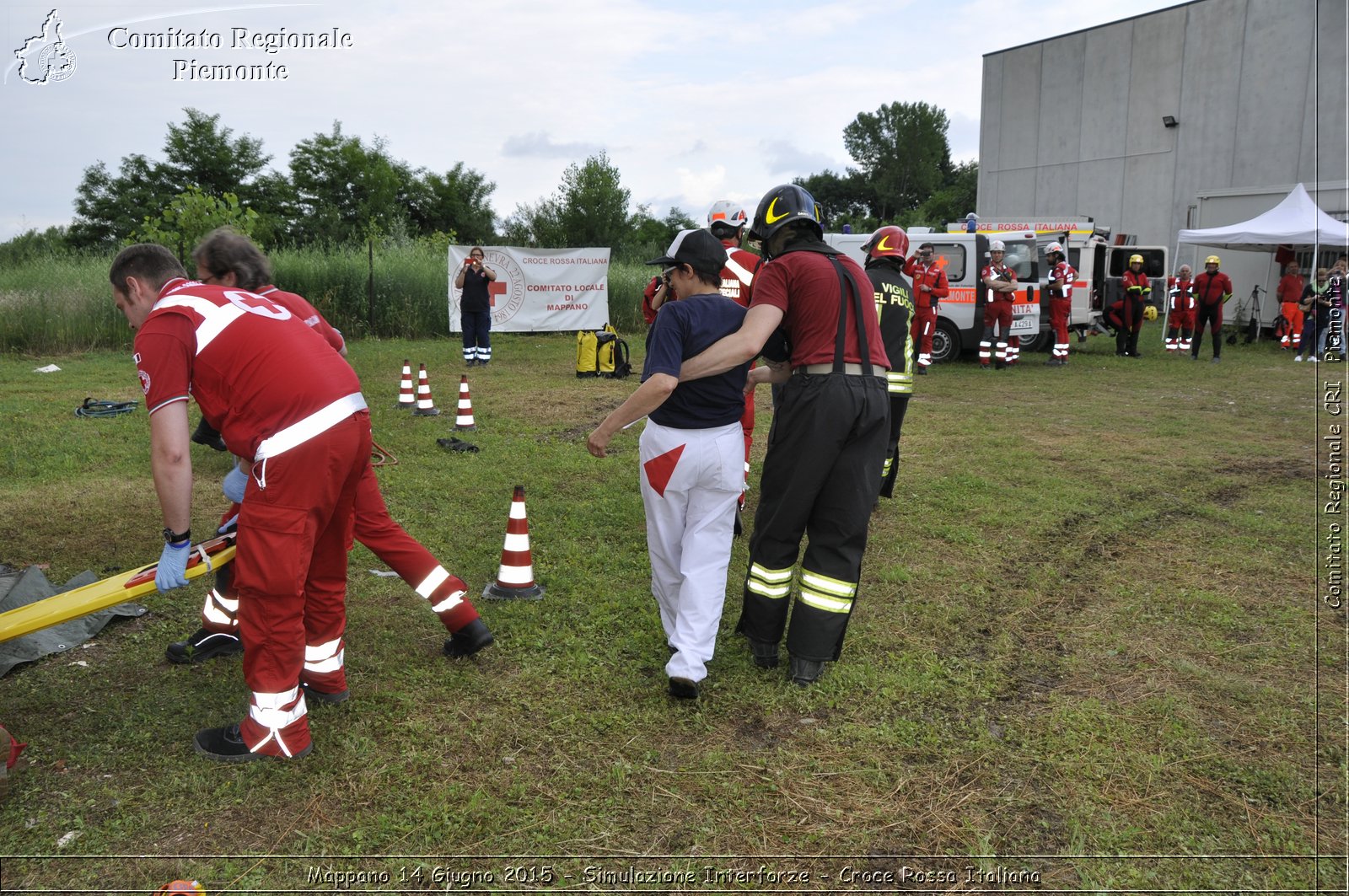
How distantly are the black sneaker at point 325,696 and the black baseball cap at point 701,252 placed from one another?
7.47 feet

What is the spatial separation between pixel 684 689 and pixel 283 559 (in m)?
1.67

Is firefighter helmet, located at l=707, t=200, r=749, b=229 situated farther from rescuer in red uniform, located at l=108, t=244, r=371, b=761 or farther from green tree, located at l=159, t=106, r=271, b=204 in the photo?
green tree, located at l=159, t=106, r=271, b=204

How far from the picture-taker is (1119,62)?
99.0ft

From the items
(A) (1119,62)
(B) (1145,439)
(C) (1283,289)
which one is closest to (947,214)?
(A) (1119,62)

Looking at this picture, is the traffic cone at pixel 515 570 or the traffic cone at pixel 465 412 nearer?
the traffic cone at pixel 515 570

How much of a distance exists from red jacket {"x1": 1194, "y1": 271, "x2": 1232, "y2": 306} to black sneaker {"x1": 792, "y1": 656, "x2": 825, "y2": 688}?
16.7 metres

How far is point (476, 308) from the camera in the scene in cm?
1495

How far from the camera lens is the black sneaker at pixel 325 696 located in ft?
12.2

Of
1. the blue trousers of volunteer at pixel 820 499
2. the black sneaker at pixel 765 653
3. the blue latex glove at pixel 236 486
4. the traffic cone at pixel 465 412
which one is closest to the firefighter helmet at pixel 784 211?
the blue trousers of volunteer at pixel 820 499

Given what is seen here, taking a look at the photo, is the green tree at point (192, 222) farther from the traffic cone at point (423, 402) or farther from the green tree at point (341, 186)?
the green tree at point (341, 186)

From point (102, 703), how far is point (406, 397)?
7.16 m

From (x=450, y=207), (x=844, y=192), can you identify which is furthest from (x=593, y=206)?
(x=844, y=192)

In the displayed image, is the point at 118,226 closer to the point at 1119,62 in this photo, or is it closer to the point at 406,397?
the point at 406,397

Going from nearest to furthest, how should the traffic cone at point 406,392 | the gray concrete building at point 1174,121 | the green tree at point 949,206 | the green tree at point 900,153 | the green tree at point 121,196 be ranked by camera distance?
the traffic cone at point 406,392, the gray concrete building at point 1174,121, the green tree at point 121,196, the green tree at point 949,206, the green tree at point 900,153
